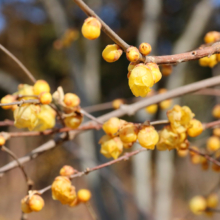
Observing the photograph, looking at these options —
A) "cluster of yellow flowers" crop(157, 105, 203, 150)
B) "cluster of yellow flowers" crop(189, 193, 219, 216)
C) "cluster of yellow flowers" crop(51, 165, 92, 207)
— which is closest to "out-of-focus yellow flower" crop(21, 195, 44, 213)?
"cluster of yellow flowers" crop(51, 165, 92, 207)

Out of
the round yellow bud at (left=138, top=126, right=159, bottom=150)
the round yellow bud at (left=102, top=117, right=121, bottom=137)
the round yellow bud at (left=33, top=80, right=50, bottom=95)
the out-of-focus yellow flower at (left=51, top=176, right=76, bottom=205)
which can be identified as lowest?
the out-of-focus yellow flower at (left=51, top=176, right=76, bottom=205)

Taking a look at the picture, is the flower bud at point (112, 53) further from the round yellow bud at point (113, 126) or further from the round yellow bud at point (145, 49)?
the round yellow bud at point (113, 126)

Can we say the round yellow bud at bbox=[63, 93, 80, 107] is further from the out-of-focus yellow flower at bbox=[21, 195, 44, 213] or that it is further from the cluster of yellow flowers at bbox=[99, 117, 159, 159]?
the out-of-focus yellow flower at bbox=[21, 195, 44, 213]

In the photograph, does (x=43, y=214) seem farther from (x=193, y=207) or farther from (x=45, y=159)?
(x=193, y=207)

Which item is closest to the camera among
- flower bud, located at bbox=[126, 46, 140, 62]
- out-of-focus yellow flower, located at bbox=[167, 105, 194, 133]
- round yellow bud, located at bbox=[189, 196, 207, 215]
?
flower bud, located at bbox=[126, 46, 140, 62]

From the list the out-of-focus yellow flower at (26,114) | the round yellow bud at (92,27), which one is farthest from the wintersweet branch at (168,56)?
the out-of-focus yellow flower at (26,114)

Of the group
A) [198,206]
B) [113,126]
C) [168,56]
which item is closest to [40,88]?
[113,126]

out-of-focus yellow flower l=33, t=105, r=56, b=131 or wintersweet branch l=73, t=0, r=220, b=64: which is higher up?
out-of-focus yellow flower l=33, t=105, r=56, b=131
